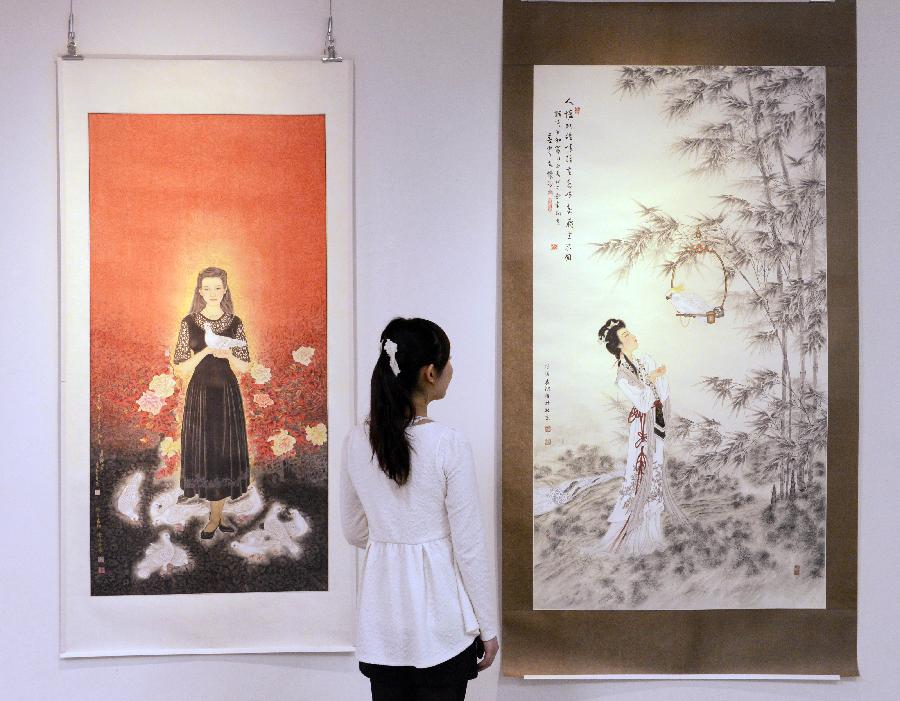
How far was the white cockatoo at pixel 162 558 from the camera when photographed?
79.4 inches

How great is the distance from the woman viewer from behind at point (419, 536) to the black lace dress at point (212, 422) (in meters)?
0.64

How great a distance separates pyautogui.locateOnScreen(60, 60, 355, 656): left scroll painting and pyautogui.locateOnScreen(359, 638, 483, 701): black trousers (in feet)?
1.77

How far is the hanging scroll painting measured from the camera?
2059mm

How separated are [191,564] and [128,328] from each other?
0.62 meters


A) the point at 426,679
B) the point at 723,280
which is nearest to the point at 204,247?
the point at 426,679

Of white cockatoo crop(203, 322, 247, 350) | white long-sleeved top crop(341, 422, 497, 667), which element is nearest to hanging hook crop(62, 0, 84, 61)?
white cockatoo crop(203, 322, 247, 350)

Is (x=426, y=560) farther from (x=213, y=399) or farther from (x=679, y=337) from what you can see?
(x=679, y=337)

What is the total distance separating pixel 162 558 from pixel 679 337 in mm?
1445

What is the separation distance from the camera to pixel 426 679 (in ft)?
4.85

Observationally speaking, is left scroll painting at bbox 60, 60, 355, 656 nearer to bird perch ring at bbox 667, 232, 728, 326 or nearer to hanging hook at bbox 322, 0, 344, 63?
hanging hook at bbox 322, 0, 344, 63

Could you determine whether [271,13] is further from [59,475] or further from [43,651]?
[43,651]

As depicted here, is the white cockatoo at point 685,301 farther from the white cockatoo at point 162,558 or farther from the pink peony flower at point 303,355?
the white cockatoo at point 162,558

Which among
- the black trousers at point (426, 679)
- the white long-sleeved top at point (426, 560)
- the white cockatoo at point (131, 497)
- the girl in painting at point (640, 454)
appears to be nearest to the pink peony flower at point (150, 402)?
the white cockatoo at point (131, 497)

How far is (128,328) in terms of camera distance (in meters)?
2.02
